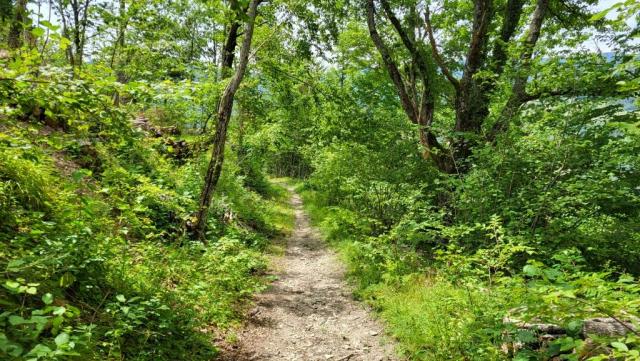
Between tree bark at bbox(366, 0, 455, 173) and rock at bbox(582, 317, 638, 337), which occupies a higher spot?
tree bark at bbox(366, 0, 455, 173)

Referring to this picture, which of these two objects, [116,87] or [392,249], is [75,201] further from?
[392,249]

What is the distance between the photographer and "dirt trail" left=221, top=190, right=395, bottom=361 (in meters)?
5.66

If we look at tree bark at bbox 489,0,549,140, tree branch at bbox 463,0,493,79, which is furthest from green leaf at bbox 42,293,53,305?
tree branch at bbox 463,0,493,79

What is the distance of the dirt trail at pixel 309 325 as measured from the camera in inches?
223

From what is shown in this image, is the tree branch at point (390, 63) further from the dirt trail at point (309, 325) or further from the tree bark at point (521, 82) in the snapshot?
the dirt trail at point (309, 325)

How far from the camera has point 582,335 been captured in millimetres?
3551

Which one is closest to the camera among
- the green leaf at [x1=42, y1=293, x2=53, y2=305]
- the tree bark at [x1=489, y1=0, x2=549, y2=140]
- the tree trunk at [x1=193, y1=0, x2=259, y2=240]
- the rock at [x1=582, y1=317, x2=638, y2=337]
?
the green leaf at [x1=42, y1=293, x2=53, y2=305]

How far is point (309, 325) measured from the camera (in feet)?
22.2

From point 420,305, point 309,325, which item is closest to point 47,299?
point 309,325

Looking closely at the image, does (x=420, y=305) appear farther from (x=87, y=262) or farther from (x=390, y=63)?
(x=390, y=63)

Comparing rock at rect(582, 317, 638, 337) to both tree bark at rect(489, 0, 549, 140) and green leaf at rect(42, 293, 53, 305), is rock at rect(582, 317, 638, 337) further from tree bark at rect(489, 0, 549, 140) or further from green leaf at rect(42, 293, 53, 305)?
tree bark at rect(489, 0, 549, 140)

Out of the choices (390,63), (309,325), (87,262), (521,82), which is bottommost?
(309,325)

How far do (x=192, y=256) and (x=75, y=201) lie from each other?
2.42 m

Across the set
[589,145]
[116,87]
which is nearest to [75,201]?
[116,87]
